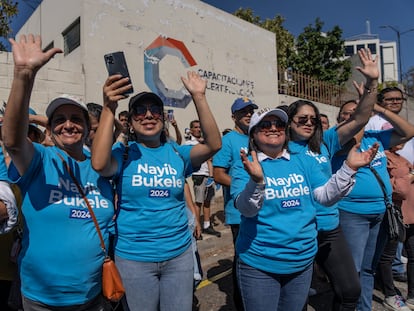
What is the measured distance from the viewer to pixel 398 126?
321 cm

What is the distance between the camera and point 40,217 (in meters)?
1.79

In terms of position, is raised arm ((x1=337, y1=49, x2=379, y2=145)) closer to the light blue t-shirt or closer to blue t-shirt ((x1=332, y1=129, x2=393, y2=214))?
the light blue t-shirt

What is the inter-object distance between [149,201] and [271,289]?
0.98 meters

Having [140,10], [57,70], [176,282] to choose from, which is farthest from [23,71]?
[140,10]

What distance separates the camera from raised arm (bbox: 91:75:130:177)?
6.40ft

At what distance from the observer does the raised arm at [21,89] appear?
155 centimetres

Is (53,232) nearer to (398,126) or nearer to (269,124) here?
(269,124)

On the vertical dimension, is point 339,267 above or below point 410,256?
above

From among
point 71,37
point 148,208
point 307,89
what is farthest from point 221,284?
point 307,89

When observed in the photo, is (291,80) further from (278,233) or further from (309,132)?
(278,233)

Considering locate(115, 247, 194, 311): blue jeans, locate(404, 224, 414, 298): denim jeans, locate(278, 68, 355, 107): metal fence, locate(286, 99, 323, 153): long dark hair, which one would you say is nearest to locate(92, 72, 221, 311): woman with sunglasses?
locate(115, 247, 194, 311): blue jeans

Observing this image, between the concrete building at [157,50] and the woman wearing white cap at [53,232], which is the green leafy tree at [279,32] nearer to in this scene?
the concrete building at [157,50]

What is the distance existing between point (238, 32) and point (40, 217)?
813cm

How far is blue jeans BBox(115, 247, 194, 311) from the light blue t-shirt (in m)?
1.14
